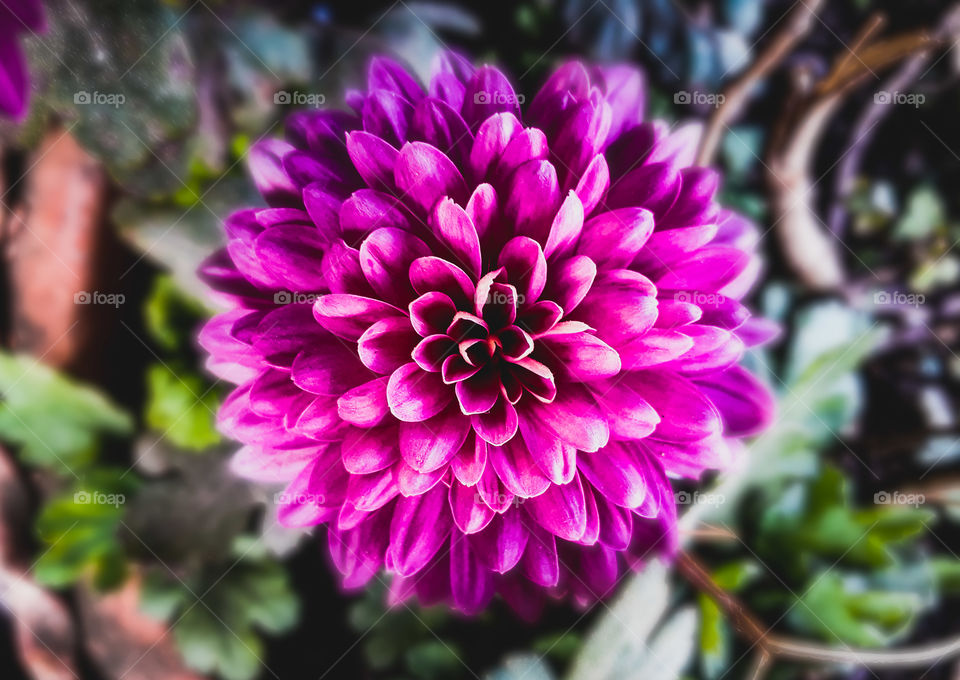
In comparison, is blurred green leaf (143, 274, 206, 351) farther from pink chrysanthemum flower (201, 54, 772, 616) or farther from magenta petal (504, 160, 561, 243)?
magenta petal (504, 160, 561, 243)

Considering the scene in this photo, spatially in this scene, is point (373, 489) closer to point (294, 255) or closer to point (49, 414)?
point (294, 255)

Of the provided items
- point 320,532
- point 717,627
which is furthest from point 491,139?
point 717,627

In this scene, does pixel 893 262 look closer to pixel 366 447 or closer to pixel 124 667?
pixel 366 447

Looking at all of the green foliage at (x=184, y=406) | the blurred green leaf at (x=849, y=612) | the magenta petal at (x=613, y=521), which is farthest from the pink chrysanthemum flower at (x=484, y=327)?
the blurred green leaf at (x=849, y=612)

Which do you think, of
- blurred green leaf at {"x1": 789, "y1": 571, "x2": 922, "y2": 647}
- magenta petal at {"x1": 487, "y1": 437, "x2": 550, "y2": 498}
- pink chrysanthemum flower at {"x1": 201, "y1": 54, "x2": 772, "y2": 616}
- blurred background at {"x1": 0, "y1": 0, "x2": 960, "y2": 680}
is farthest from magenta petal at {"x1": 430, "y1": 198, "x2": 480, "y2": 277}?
blurred green leaf at {"x1": 789, "y1": 571, "x2": 922, "y2": 647}

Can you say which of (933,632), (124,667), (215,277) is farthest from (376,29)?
(933,632)

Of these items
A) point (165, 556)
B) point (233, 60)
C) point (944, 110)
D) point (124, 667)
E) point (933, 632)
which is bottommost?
point (124, 667)
